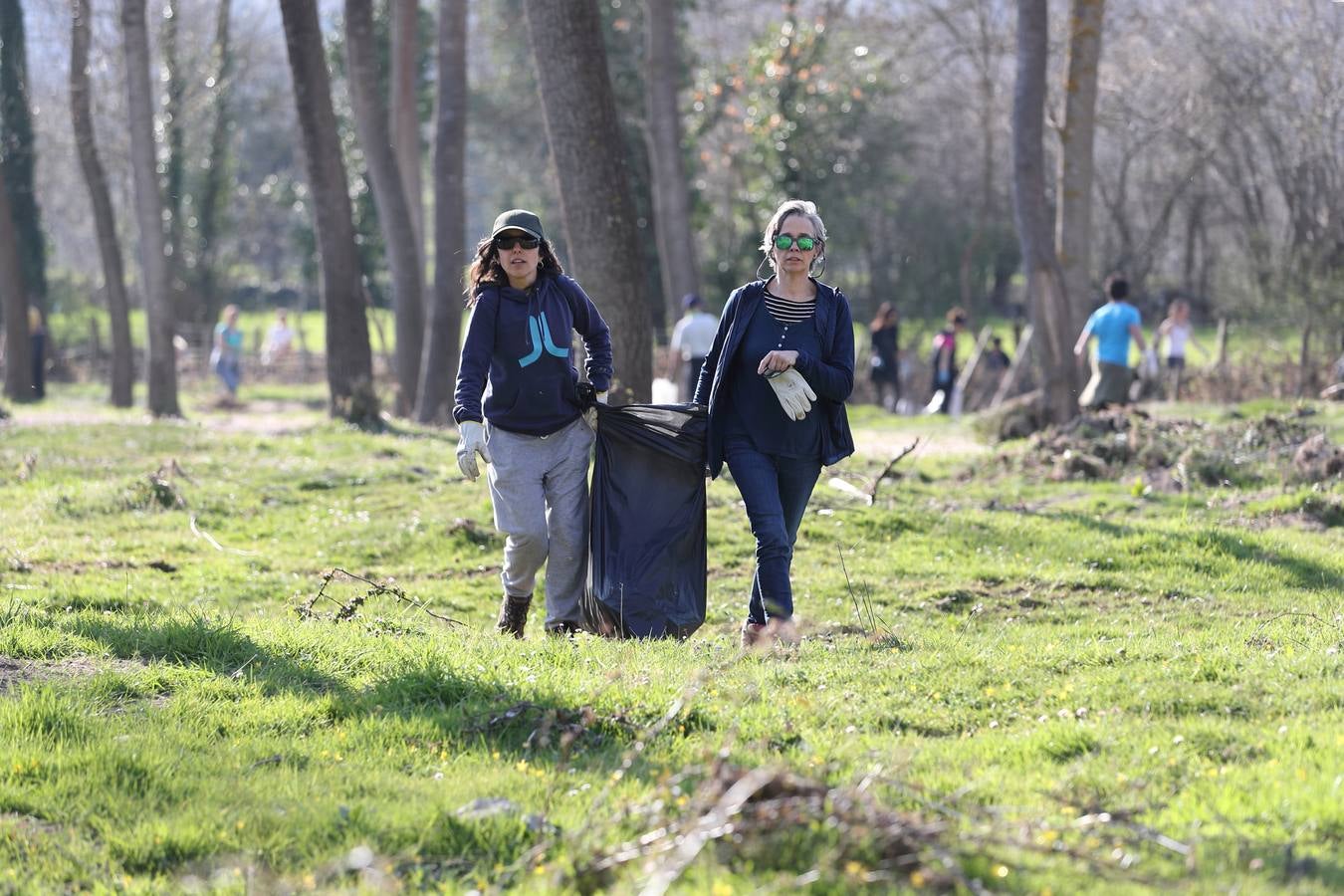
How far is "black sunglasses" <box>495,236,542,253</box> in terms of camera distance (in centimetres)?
696

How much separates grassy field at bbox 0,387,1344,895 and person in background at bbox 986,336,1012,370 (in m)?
17.5

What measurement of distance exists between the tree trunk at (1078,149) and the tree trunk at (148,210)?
12628 millimetres

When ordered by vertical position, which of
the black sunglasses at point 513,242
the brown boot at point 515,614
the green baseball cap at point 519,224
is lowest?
the brown boot at point 515,614

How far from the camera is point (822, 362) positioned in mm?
6957

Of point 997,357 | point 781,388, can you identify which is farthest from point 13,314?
point 781,388

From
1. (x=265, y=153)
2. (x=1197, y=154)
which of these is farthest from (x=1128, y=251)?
(x=265, y=153)

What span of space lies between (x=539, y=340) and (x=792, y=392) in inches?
46.6

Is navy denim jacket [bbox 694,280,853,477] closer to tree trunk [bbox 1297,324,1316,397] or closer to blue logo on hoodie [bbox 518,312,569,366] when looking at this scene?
blue logo on hoodie [bbox 518,312,569,366]

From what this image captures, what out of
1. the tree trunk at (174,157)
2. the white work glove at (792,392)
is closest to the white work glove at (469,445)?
the white work glove at (792,392)

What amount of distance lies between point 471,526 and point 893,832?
735cm

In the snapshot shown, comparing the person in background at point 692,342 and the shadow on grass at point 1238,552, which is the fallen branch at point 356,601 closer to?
the shadow on grass at point 1238,552

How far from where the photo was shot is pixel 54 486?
12.6 m

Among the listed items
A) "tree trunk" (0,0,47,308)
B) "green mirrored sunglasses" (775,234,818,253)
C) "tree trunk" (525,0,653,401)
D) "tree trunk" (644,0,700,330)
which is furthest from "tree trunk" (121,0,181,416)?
"green mirrored sunglasses" (775,234,818,253)

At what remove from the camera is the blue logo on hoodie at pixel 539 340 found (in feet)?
23.0
